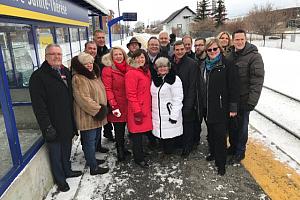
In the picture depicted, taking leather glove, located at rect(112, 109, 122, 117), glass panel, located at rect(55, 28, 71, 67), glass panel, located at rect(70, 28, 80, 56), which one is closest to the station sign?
glass panel, located at rect(70, 28, 80, 56)

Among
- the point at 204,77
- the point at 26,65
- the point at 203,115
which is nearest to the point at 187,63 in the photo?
the point at 204,77

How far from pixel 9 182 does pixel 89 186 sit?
1.15m

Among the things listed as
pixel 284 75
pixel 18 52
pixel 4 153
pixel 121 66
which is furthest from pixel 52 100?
pixel 284 75

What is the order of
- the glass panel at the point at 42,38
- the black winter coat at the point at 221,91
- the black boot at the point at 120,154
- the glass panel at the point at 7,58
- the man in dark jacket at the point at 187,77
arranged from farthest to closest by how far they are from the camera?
the black boot at the point at 120,154, the glass panel at the point at 42,38, the man in dark jacket at the point at 187,77, the black winter coat at the point at 221,91, the glass panel at the point at 7,58

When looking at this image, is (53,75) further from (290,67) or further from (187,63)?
(290,67)

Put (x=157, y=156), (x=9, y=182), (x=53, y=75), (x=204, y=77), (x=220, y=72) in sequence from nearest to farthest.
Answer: (x=9, y=182)
(x=53, y=75)
(x=220, y=72)
(x=204, y=77)
(x=157, y=156)

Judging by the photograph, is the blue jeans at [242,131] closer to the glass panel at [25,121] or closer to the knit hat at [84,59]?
the knit hat at [84,59]

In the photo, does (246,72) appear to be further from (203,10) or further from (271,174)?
(203,10)

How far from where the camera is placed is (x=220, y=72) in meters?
3.41

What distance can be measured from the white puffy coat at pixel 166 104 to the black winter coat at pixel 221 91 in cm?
43

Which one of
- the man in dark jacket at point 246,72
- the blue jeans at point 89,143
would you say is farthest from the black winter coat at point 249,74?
the blue jeans at point 89,143

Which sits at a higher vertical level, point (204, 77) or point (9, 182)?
point (204, 77)

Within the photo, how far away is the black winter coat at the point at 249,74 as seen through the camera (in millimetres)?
3449

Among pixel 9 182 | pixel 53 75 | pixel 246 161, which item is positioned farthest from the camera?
pixel 246 161
